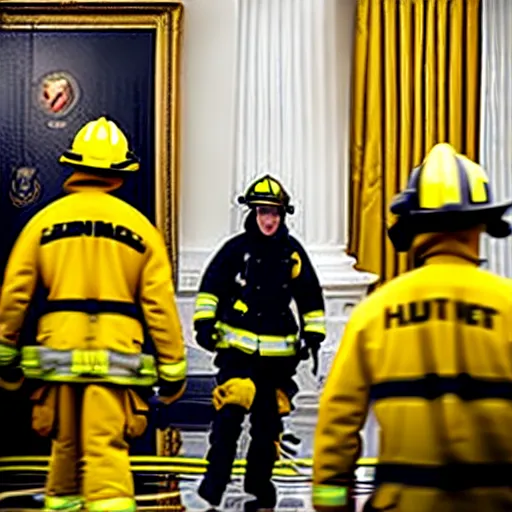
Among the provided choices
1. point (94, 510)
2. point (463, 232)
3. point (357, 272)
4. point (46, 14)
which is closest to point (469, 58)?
point (357, 272)

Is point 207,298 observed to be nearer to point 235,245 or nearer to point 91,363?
point 235,245

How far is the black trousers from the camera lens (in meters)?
4.90

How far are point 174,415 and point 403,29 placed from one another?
2553mm

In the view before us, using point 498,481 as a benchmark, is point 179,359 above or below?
above

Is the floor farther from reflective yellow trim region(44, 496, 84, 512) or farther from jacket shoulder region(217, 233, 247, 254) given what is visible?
jacket shoulder region(217, 233, 247, 254)

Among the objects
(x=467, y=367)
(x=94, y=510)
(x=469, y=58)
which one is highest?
(x=469, y=58)

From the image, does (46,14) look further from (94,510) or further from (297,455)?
(94,510)

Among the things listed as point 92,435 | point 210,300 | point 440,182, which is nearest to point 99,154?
point 92,435

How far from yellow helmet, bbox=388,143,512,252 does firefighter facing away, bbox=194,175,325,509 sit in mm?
2070

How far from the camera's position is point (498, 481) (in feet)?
8.50

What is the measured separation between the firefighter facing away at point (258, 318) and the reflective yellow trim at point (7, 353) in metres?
0.98

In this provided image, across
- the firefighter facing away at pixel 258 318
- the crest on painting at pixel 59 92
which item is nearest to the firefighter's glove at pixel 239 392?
the firefighter facing away at pixel 258 318

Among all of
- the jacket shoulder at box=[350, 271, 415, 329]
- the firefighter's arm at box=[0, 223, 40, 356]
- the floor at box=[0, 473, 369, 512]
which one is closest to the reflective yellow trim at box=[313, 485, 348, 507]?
the jacket shoulder at box=[350, 271, 415, 329]

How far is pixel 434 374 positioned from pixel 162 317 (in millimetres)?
1550
